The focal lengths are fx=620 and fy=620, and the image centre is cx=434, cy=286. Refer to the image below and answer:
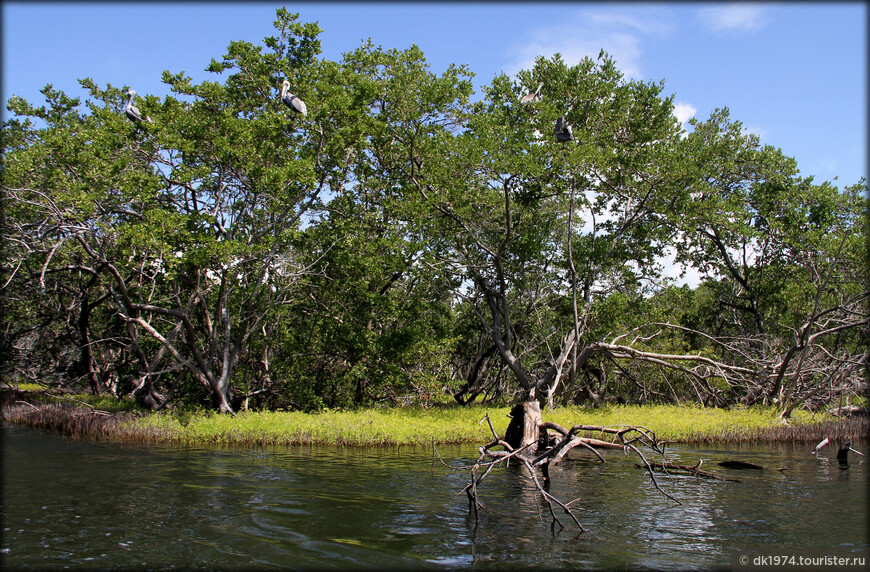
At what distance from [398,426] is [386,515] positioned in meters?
9.30

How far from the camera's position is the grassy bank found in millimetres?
19250

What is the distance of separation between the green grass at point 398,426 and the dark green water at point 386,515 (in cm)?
286

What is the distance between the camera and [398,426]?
65.9ft

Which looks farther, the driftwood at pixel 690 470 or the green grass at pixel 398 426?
the green grass at pixel 398 426

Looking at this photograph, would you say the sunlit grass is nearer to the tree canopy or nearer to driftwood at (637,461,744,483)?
the tree canopy

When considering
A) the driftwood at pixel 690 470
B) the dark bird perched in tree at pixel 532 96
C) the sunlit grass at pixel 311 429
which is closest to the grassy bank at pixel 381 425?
the sunlit grass at pixel 311 429

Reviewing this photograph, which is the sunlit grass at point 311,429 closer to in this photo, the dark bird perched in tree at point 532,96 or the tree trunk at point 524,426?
the tree trunk at point 524,426

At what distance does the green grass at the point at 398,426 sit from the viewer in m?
19.2

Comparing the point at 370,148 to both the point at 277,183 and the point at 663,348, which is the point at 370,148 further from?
the point at 663,348

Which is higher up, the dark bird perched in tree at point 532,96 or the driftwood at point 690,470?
the dark bird perched in tree at point 532,96

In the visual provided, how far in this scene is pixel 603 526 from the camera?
33.6 ft

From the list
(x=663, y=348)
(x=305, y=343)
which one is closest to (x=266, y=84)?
(x=305, y=343)

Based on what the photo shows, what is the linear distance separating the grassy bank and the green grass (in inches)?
1.2

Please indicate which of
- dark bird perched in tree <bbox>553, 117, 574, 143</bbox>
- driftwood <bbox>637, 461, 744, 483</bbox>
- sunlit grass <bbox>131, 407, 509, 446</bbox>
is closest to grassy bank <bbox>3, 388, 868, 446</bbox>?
sunlit grass <bbox>131, 407, 509, 446</bbox>
